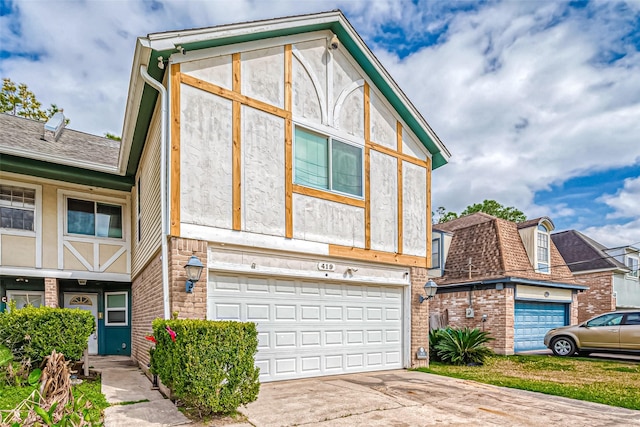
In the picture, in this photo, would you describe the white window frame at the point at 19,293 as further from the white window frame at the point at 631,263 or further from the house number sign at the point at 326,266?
the white window frame at the point at 631,263

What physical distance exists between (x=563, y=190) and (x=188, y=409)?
2627 centimetres

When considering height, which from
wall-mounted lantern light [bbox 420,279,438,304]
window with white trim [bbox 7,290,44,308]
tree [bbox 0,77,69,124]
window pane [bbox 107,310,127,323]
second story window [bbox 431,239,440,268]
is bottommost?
window pane [bbox 107,310,127,323]

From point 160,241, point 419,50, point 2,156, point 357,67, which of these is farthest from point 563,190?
point 2,156

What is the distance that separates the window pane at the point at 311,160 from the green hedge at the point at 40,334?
16.2ft

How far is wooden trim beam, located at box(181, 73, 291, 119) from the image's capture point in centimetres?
698

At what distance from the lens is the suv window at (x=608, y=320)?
12.3m

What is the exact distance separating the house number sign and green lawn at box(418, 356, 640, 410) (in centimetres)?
347

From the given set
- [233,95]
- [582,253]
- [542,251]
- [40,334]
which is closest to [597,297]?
[582,253]

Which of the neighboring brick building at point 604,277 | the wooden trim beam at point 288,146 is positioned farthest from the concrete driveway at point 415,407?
the neighboring brick building at point 604,277

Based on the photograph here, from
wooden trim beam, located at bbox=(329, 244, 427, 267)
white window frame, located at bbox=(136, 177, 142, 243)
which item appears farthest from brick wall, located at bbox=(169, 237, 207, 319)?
white window frame, located at bbox=(136, 177, 142, 243)

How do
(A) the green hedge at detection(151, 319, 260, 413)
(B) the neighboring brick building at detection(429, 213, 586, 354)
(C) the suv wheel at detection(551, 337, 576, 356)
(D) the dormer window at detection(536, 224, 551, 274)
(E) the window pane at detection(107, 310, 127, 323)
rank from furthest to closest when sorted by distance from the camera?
(D) the dormer window at detection(536, 224, 551, 274) → (B) the neighboring brick building at detection(429, 213, 586, 354) → (C) the suv wheel at detection(551, 337, 576, 356) → (E) the window pane at detection(107, 310, 127, 323) → (A) the green hedge at detection(151, 319, 260, 413)

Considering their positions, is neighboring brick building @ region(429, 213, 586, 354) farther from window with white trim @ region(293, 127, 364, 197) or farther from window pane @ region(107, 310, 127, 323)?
window pane @ region(107, 310, 127, 323)

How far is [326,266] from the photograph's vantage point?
27.9 feet

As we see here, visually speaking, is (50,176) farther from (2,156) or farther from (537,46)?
(537,46)
